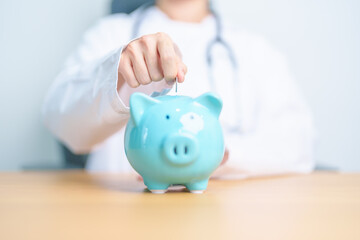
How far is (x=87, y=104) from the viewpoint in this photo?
2.81 feet

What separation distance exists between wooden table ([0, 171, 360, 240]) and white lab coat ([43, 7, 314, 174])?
327mm

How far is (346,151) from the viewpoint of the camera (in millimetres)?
1642

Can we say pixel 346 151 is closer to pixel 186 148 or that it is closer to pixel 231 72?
pixel 231 72

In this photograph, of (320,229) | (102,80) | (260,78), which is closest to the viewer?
(320,229)

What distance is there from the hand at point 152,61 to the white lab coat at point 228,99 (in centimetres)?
30

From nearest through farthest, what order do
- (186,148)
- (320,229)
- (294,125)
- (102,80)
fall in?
(320,229) → (186,148) → (102,80) → (294,125)

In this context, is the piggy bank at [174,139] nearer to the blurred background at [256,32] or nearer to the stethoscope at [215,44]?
the stethoscope at [215,44]

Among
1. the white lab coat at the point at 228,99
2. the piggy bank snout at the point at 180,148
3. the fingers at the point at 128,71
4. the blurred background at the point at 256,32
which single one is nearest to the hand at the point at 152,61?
the fingers at the point at 128,71

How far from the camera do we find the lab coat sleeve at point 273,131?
1.00 metres

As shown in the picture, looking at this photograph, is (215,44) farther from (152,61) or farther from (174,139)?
(174,139)

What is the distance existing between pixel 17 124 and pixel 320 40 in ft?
3.76

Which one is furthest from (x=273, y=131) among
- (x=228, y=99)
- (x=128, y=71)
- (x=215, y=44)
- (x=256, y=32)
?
(x=128, y=71)

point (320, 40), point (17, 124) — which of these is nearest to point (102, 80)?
point (17, 124)

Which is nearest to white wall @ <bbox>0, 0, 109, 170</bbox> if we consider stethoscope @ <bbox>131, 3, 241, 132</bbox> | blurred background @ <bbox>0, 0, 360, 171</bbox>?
blurred background @ <bbox>0, 0, 360, 171</bbox>
